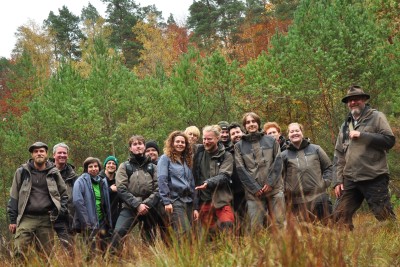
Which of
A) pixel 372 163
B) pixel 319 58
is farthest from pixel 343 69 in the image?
pixel 372 163

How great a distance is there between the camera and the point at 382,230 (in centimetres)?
405

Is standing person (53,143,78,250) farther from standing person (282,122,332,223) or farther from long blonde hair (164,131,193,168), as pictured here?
standing person (282,122,332,223)

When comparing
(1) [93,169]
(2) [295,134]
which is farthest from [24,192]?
(2) [295,134]

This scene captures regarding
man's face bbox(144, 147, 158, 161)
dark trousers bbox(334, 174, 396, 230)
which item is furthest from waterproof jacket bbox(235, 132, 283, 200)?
man's face bbox(144, 147, 158, 161)

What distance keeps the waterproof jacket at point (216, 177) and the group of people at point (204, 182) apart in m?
0.01

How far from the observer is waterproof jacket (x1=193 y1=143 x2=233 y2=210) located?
5.09 meters

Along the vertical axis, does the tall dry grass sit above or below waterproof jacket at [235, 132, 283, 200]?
below

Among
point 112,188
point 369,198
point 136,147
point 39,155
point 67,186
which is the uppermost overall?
point 39,155

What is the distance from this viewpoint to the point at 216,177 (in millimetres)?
5078

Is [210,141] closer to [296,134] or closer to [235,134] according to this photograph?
[235,134]

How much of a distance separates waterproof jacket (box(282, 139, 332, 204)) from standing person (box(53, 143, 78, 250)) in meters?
2.81

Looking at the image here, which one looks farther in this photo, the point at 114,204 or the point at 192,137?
the point at 114,204

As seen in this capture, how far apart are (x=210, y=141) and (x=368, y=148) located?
174 centimetres

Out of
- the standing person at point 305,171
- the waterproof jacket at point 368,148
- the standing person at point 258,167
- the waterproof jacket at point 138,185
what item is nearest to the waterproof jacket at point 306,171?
the standing person at point 305,171
